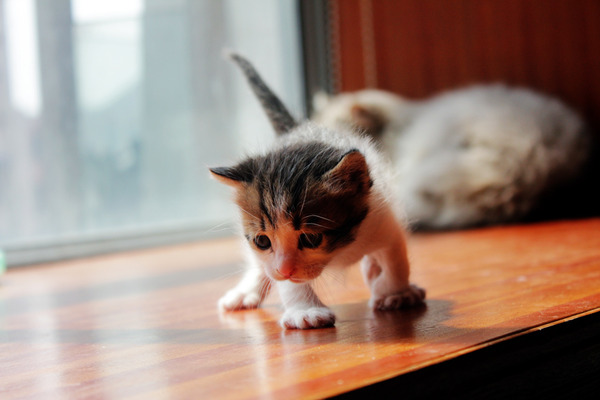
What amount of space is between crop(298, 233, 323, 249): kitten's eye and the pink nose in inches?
1.6

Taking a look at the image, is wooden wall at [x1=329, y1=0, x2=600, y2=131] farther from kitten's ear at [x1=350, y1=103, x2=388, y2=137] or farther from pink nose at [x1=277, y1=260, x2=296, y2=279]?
pink nose at [x1=277, y1=260, x2=296, y2=279]

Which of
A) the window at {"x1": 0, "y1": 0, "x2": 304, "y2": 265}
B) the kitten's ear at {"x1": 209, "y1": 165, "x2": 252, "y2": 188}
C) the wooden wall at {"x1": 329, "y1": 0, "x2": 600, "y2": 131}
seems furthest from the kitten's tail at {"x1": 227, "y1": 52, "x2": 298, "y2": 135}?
the wooden wall at {"x1": 329, "y1": 0, "x2": 600, "y2": 131}

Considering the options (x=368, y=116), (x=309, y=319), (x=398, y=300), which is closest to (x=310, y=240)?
Result: (x=309, y=319)

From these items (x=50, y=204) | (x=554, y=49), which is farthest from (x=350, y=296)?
(x=554, y=49)

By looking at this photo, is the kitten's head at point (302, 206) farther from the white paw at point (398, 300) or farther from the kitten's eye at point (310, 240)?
the white paw at point (398, 300)

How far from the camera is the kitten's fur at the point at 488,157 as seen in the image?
115 inches

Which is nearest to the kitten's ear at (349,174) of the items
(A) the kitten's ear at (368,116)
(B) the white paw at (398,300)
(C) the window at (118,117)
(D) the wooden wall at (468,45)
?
(B) the white paw at (398,300)

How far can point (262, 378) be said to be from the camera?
0.93 m

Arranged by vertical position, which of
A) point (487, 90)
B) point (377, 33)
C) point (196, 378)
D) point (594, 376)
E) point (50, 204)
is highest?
point (377, 33)

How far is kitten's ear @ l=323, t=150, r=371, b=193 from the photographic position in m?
1.18

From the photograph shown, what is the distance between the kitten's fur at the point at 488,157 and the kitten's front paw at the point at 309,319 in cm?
164

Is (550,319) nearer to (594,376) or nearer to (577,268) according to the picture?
(594,376)

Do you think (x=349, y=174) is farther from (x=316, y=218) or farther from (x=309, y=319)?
(x=309, y=319)

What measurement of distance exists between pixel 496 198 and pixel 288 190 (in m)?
1.96
